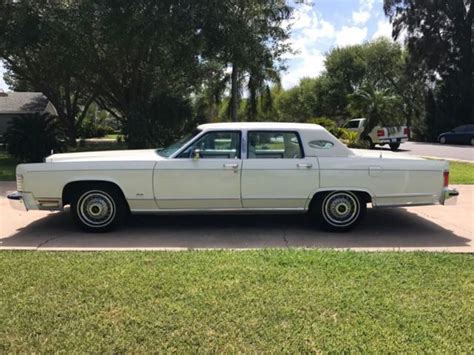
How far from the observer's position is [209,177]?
6.50 metres

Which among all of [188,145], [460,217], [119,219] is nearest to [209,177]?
[188,145]

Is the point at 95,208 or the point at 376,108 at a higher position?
the point at 376,108

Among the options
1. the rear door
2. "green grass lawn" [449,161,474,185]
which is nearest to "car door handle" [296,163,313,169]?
the rear door

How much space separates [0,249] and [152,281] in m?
2.43

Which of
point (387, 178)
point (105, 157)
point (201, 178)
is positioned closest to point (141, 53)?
point (105, 157)

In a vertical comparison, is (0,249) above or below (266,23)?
below

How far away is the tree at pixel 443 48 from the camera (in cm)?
3569

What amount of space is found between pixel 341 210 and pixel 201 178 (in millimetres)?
2003

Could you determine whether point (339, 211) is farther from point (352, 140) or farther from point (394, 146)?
point (394, 146)

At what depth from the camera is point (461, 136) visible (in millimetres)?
31469

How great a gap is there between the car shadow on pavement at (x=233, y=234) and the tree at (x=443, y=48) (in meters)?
31.9

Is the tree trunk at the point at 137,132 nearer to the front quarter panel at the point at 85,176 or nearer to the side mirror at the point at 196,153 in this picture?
the front quarter panel at the point at 85,176

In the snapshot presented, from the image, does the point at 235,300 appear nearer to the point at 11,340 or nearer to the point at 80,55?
the point at 11,340

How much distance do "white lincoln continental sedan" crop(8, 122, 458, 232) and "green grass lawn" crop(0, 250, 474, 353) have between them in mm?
1221
